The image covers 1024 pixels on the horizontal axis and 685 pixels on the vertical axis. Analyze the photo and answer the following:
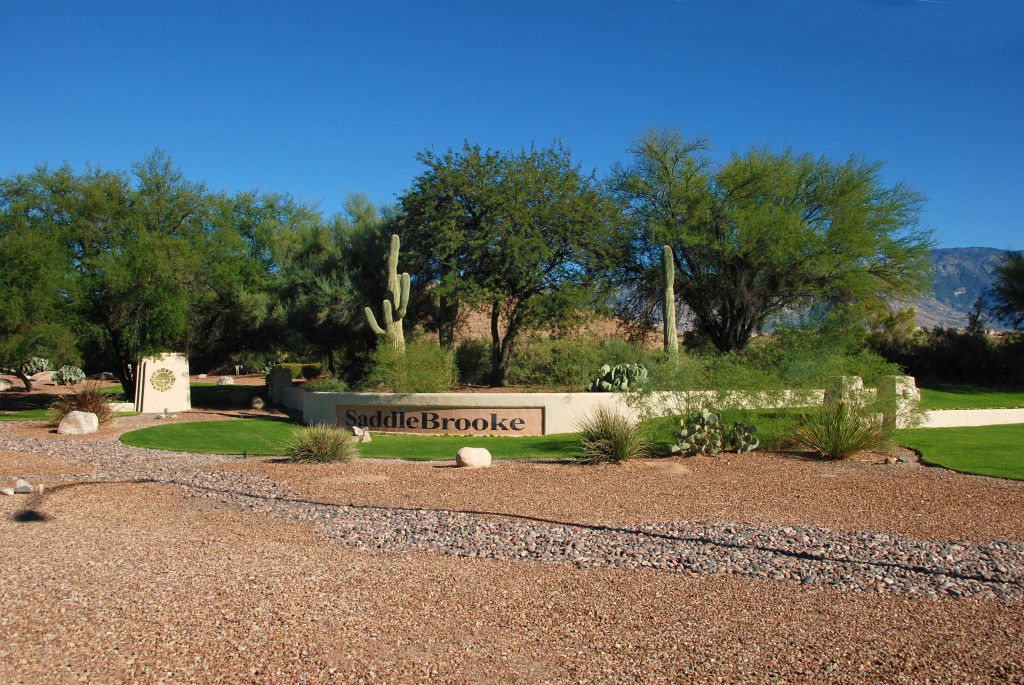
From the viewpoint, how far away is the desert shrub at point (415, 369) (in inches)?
829

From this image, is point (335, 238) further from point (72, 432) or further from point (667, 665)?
point (667, 665)

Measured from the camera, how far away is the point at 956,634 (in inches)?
219

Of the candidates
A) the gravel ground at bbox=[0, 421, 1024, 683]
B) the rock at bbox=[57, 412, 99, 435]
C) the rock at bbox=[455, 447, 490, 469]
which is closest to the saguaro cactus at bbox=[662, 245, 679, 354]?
the rock at bbox=[455, 447, 490, 469]

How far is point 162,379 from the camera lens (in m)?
27.2

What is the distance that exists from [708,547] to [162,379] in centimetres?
2330

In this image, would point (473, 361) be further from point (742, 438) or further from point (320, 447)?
point (742, 438)

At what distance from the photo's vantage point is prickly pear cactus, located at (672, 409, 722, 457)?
1448cm

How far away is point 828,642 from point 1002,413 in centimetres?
1967

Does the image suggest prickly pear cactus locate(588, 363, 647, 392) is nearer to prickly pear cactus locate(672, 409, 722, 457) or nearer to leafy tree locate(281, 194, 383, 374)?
prickly pear cactus locate(672, 409, 722, 457)

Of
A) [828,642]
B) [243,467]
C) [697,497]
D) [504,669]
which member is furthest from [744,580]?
[243,467]

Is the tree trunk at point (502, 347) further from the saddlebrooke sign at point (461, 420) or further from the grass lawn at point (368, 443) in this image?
the grass lawn at point (368, 443)

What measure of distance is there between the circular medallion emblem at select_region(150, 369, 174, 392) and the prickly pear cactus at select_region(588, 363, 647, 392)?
14.6 metres

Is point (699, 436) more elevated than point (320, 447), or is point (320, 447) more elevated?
point (699, 436)

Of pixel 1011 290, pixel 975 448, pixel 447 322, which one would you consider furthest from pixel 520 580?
pixel 1011 290
